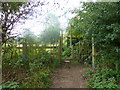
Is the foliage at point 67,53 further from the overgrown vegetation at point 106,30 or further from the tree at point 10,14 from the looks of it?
the tree at point 10,14

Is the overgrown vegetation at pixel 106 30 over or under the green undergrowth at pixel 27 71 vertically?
over

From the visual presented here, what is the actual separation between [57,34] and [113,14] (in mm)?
2704

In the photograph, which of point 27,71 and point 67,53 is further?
point 67,53

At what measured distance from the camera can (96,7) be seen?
254 centimetres

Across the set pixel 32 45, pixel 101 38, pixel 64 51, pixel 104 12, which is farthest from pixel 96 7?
pixel 64 51

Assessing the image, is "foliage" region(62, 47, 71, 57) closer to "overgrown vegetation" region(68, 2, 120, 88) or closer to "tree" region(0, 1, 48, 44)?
"overgrown vegetation" region(68, 2, 120, 88)

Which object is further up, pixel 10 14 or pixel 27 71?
pixel 10 14

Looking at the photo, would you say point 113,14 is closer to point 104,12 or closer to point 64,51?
point 104,12

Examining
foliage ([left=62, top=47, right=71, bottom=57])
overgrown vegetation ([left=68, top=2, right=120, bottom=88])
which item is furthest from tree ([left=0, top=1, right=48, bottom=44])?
foliage ([left=62, top=47, right=71, bottom=57])

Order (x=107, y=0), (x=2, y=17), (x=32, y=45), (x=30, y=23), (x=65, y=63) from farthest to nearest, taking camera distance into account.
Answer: (x=65, y=63)
(x=32, y=45)
(x=30, y=23)
(x=107, y=0)
(x=2, y=17)

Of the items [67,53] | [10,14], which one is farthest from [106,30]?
[67,53]

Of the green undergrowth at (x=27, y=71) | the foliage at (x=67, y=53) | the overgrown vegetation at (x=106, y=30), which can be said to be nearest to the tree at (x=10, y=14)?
the green undergrowth at (x=27, y=71)

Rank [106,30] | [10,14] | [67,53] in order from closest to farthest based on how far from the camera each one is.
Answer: [10,14], [106,30], [67,53]

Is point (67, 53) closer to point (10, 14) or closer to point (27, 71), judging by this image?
point (27, 71)
